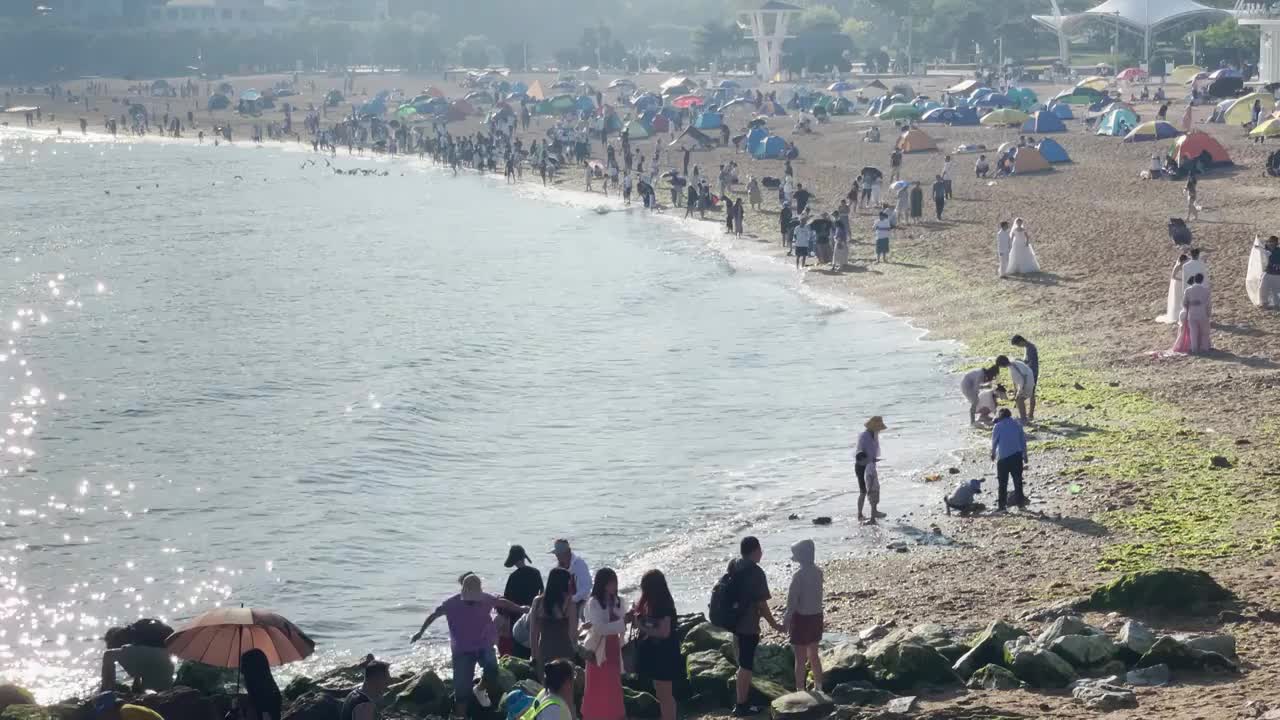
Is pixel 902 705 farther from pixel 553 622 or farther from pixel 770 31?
pixel 770 31

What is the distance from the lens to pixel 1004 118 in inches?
2498

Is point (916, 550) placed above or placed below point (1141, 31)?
below

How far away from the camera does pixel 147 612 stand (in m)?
17.6

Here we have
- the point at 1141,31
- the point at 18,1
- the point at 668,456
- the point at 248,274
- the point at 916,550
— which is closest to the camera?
the point at 916,550

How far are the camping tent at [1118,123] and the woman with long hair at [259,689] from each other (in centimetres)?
5179

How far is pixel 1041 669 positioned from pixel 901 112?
207ft

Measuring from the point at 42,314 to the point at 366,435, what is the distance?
69.5 feet

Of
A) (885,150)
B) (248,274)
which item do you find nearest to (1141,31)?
(885,150)

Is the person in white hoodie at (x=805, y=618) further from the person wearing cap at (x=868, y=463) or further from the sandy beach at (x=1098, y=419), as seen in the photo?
the person wearing cap at (x=868, y=463)

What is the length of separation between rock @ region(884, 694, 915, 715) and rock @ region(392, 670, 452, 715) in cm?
320

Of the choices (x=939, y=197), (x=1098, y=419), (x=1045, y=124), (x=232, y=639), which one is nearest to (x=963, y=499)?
(x=1098, y=419)

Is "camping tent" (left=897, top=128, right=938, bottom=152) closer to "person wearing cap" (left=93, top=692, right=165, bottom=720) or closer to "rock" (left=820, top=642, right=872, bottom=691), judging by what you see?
"rock" (left=820, top=642, right=872, bottom=691)

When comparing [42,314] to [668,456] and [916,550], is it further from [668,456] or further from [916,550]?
[916,550]

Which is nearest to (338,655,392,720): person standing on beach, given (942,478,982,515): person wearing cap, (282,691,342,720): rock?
(282,691,342,720): rock
